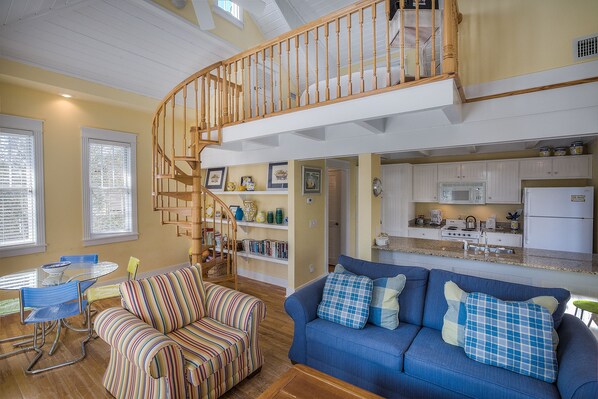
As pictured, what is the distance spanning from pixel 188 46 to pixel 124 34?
32.3 inches

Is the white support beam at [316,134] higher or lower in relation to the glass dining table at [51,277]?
higher

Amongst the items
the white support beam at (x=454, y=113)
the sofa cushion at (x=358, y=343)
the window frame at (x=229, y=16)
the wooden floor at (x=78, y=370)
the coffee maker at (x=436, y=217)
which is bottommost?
the wooden floor at (x=78, y=370)

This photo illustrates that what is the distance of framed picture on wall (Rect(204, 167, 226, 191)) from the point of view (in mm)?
5320

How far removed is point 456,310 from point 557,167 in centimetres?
374

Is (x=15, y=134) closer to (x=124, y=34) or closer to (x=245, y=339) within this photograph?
(x=124, y=34)

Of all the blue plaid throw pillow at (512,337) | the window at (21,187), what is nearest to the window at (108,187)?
the window at (21,187)

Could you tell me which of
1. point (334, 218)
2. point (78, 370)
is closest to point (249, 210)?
point (334, 218)

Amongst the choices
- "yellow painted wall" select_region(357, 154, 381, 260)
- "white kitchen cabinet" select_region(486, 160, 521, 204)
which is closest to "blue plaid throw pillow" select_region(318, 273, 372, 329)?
"yellow painted wall" select_region(357, 154, 381, 260)

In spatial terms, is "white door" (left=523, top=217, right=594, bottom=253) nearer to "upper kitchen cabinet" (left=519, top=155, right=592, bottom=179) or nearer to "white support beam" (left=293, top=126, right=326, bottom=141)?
"upper kitchen cabinet" (left=519, top=155, right=592, bottom=179)

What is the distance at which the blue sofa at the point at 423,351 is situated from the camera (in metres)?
1.62

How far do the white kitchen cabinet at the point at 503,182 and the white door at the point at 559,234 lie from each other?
654 millimetres

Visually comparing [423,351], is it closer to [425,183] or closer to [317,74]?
[317,74]

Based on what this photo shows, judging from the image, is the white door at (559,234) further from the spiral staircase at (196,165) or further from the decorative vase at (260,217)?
the spiral staircase at (196,165)

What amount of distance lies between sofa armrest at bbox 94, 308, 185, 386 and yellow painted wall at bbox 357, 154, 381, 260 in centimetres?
236
